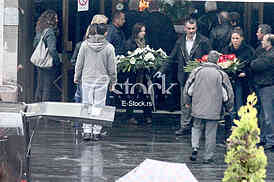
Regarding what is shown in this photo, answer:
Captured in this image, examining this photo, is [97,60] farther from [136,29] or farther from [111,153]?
[136,29]

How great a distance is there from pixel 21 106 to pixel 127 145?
19.4 ft

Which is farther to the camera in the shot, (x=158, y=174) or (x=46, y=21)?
(x=46, y=21)

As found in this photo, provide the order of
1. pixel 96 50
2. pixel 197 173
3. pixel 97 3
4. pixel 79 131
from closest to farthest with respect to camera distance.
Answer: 1. pixel 197 173
2. pixel 96 50
3. pixel 79 131
4. pixel 97 3

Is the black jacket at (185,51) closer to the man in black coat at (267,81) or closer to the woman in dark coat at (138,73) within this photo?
the woman in dark coat at (138,73)

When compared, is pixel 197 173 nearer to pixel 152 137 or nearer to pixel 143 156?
pixel 143 156

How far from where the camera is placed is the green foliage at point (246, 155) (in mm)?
5191

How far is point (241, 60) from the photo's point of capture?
12.1 metres

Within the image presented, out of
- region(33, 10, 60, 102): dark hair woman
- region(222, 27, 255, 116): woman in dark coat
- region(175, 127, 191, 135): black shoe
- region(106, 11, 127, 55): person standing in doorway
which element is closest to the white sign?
region(33, 10, 60, 102): dark hair woman

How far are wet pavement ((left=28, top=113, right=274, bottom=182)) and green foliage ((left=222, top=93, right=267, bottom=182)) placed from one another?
4167 mm

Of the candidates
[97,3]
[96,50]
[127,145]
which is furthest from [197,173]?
[97,3]

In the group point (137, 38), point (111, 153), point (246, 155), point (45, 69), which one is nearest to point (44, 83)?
point (45, 69)

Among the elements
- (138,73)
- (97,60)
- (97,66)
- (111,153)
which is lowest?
(111,153)

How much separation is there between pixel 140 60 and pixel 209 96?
347cm

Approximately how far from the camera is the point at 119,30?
13938mm
